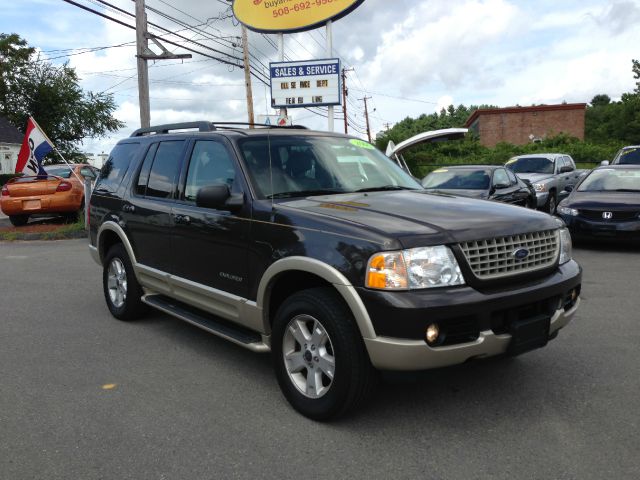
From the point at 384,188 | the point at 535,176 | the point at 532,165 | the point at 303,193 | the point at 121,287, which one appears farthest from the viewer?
the point at 532,165

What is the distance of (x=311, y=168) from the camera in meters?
4.52

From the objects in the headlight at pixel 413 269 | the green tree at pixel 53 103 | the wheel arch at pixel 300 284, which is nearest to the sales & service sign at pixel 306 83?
the wheel arch at pixel 300 284

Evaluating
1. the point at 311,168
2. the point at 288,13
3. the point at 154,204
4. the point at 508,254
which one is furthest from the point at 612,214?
the point at 288,13

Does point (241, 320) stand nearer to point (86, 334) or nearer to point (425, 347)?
point (425, 347)

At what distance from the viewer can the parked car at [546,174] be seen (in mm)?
15008

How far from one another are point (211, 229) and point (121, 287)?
2.07 m

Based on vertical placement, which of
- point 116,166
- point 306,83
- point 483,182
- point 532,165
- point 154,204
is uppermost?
point 306,83

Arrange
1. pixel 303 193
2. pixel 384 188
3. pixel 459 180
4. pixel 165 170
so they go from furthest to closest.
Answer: pixel 459 180, pixel 165 170, pixel 384 188, pixel 303 193

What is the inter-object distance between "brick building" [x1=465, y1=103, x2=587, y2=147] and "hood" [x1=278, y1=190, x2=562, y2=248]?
1908 inches

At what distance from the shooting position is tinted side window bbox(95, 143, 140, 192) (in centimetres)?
595

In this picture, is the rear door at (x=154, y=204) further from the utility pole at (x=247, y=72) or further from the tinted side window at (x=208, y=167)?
the utility pole at (x=247, y=72)

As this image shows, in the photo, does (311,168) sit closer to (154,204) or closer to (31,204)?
(154,204)

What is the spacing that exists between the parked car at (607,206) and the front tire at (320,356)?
25.4 feet

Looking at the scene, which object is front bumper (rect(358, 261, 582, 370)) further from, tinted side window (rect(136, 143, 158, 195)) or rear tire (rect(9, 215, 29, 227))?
rear tire (rect(9, 215, 29, 227))
